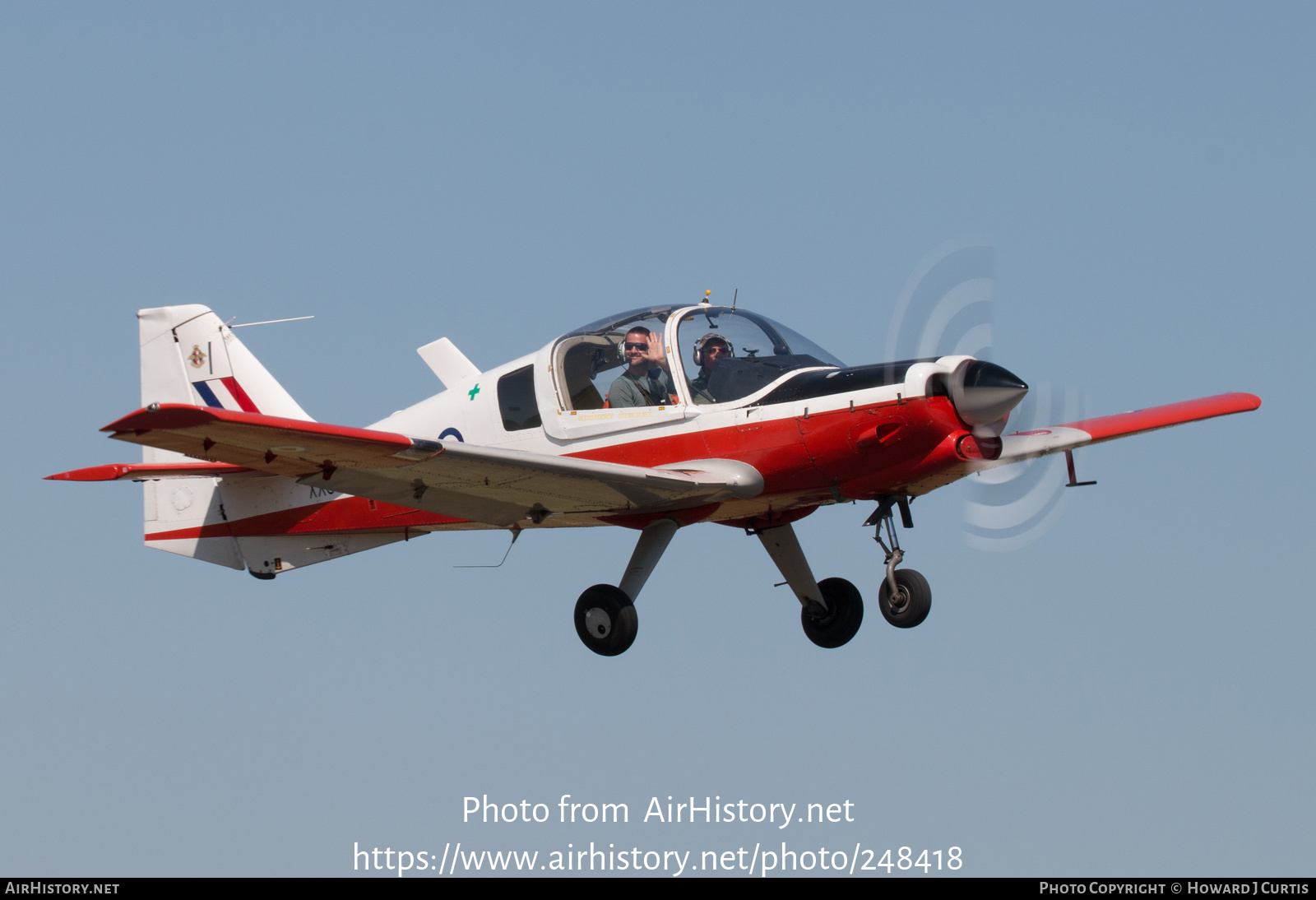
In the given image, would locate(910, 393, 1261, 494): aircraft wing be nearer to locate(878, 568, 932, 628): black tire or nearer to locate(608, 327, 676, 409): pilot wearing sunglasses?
locate(878, 568, 932, 628): black tire

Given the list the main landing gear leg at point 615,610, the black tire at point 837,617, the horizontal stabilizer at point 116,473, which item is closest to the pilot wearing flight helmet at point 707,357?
the main landing gear leg at point 615,610

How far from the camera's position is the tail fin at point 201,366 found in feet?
52.2

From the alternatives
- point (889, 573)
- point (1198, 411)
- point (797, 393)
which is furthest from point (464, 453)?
point (1198, 411)

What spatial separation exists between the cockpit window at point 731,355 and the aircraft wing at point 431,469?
68 centimetres

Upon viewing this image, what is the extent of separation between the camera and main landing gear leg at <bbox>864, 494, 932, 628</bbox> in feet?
40.5

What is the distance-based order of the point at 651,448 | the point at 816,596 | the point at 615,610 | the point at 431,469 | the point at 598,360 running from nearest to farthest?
the point at 431,469 → the point at 615,610 → the point at 651,448 → the point at 598,360 → the point at 816,596

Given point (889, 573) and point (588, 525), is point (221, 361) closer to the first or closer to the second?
point (588, 525)

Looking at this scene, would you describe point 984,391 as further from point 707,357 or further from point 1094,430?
point 1094,430

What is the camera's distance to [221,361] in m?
16.0

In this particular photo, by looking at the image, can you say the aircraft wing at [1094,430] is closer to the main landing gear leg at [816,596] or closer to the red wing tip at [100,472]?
the main landing gear leg at [816,596]

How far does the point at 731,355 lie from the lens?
13.0 m

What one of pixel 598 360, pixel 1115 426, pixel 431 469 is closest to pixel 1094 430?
pixel 1115 426

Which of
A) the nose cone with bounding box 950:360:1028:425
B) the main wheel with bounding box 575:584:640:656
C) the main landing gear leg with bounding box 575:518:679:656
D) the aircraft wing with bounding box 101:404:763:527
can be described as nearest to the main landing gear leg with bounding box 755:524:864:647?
the main landing gear leg with bounding box 575:518:679:656

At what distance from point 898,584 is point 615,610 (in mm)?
2417
